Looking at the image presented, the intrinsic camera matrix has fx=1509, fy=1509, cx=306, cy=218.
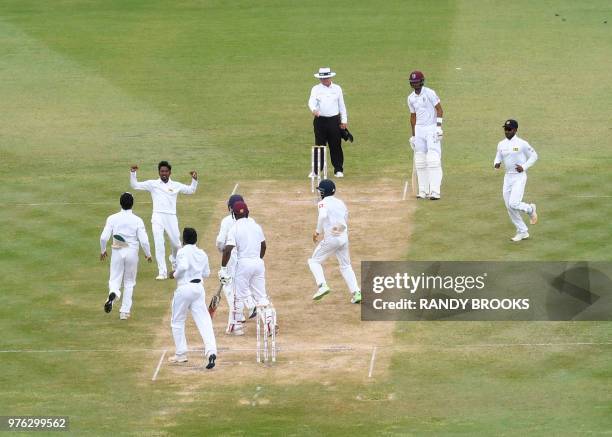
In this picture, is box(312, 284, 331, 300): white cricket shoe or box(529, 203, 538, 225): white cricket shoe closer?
box(312, 284, 331, 300): white cricket shoe

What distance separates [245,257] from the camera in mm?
23500

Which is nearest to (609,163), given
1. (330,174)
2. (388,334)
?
(330,174)

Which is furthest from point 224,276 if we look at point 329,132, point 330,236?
point 329,132

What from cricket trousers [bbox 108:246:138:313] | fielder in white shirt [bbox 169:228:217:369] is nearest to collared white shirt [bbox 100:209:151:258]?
cricket trousers [bbox 108:246:138:313]

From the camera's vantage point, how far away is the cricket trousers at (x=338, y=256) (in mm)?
24875

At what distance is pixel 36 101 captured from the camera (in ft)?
138

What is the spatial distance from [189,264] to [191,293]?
1.43 ft

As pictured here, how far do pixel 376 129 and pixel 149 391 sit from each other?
17338 mm

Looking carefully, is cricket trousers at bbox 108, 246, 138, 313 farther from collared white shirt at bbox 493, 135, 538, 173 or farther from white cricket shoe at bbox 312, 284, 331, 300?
collared white shirt at bbox 493, 135, 538, 173

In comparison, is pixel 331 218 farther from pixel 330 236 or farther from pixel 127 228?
pixel 127 228

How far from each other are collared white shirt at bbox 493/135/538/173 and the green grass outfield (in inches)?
Result: 59.2

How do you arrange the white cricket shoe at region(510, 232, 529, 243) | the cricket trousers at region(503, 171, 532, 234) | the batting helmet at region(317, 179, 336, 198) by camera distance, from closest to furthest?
the batting helmet at region(317, 179, 336, 198)
the cricket trousers at region(503, 171, 532, 234)
the white cricket shoe at region(510, 232, 529, 243)

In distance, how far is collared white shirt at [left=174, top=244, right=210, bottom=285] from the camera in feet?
72.9

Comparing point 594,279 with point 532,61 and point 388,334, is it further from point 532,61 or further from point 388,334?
point 532,61
